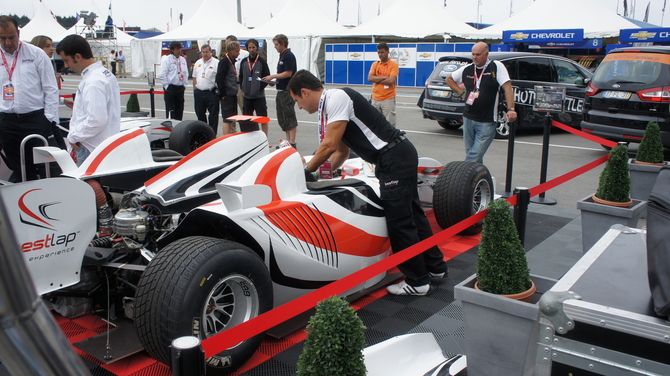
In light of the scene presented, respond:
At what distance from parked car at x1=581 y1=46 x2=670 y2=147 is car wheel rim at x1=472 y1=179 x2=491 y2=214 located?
4.51 meters

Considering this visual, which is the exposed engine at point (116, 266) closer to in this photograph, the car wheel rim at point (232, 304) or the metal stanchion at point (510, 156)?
the car wheel rim at point (232, 304)

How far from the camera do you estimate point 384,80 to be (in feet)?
31.8

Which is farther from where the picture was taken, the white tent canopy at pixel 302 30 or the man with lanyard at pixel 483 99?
the white tent canopy at pixel 302 30

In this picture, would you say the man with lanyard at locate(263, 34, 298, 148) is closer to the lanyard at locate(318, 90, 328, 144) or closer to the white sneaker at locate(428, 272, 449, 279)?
the lanyard at locate(318, 90, 328, 144)

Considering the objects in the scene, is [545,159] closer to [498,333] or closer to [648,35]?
[498,333]

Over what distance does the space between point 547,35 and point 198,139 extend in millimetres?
18596

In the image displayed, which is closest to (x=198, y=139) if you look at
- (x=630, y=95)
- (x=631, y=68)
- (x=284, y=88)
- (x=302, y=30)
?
(x=284, y=88)

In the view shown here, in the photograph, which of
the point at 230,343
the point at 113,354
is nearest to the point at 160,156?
the point at 113,354

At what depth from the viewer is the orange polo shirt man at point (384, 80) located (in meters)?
9.72

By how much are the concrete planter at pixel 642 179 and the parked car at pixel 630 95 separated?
3217mm

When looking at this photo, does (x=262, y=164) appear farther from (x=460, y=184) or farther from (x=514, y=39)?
(x=514, y=39)

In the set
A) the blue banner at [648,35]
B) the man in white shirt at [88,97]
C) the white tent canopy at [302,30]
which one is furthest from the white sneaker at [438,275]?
the white tent canopy at [302,30]

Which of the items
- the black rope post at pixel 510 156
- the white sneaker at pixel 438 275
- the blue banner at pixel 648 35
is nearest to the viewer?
the white sneaker at pixel 438 275

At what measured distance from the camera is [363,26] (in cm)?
2847
